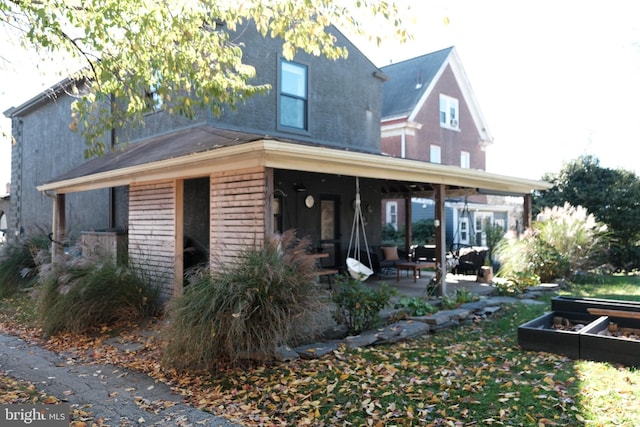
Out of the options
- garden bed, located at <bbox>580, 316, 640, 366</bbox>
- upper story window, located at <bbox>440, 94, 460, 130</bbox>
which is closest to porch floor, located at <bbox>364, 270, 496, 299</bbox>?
garden bed, located at <bbox>580, 316, 640, 366</bbox>

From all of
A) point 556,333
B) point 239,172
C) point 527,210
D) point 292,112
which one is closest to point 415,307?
point 556,333

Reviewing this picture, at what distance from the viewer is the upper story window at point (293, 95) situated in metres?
12.0

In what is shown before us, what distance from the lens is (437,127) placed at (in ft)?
75.9

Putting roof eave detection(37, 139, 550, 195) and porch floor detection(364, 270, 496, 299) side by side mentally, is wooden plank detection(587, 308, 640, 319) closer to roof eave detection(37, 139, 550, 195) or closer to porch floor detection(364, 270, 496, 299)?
porch floor detection(364, 270, 496, 299)

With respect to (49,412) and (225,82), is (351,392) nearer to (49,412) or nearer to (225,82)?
(49,412)

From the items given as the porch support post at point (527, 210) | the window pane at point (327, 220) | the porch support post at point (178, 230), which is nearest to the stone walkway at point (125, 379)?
the porch support post at point (178, 230)

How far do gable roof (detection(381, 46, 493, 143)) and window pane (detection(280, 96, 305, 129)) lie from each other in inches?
399

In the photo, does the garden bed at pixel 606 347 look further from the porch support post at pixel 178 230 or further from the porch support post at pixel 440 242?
the porch support post at pixel 178 230

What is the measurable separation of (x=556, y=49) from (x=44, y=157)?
1986 cm

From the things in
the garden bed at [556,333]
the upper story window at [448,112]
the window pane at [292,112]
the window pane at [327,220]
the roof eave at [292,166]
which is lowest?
the garden bed at [556,333]

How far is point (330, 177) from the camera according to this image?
12.2 metres

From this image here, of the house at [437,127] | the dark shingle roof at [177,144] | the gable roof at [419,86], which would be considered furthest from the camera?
the gable roof at [419,86]

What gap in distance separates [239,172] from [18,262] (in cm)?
804

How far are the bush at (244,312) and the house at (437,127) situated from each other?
51.9 feet
